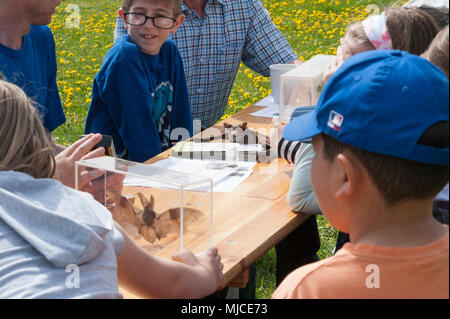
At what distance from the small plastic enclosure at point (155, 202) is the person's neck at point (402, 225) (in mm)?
465

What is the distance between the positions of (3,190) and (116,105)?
4.63 ft

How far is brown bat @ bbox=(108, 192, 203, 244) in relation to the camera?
5.09 feet

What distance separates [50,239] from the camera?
1209 mm

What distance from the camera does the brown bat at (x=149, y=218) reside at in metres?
1.55

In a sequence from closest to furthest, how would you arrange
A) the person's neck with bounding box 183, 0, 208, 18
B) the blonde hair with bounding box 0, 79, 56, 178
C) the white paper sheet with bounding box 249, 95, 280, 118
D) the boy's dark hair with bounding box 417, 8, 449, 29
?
the blonde hair with bounding box 0, 79, 56, 178
the boy's dark hair with bounding box 417, 8, 449, 29
the white paper sheet with bounding box 249, 95, 280, 118
the person's neck with bounding box 183, 0, 208, 18

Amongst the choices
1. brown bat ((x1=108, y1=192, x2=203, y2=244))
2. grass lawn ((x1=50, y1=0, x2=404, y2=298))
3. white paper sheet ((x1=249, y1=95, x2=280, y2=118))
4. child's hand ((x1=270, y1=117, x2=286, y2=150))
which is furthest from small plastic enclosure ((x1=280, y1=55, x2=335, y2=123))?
grass lawn ((x1=50, y1=0, x2=404, y2=298))

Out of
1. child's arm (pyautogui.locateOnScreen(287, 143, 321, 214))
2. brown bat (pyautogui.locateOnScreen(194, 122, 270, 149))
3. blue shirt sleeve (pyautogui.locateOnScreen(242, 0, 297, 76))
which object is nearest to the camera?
child's arm (pyautogui.locateOnScreen(287, 143, 321, 214))

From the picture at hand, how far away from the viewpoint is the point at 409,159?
106 cm

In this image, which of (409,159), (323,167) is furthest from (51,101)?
(409,159)

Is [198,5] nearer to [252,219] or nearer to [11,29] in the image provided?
[11,29]

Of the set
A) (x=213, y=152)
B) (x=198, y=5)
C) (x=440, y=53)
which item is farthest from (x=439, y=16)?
(x=198, y=5)

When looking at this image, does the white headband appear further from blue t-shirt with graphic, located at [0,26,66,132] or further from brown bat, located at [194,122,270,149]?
blue t-shirt with graphic, located at [0,26,66,132]

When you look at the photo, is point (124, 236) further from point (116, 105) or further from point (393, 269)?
point (116, 105)

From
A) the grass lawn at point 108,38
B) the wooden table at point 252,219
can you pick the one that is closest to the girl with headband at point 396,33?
the wooden table at point 252,219
